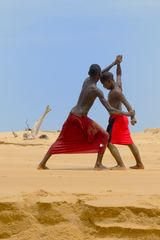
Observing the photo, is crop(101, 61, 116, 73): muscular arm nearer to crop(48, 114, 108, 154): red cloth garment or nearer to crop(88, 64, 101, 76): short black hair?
crop(88, 64, 101, 76): short black hair

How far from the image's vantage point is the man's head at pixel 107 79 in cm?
943

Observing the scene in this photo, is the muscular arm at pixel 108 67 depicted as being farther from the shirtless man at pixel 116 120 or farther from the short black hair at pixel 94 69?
the short black hair at pixel 94 69

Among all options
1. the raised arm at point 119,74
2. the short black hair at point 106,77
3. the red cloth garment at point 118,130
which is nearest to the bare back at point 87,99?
the short black hair at point 106,77

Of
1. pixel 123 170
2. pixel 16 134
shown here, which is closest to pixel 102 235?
pixel 123 170

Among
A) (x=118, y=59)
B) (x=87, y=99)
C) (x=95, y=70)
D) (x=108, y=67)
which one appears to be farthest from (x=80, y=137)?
(x=118, y=59)

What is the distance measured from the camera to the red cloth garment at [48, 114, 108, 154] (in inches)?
355

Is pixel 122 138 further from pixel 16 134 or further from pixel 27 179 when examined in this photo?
pixel 16 134

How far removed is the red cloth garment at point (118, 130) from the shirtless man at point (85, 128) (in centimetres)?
27

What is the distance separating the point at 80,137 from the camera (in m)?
9.12

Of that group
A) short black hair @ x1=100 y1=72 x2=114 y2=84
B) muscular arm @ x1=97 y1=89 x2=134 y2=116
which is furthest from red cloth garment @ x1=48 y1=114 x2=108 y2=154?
short black hair @ x1=100 y1=72 x2=114 y2=84

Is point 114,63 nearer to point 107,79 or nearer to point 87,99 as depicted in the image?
point 107,79

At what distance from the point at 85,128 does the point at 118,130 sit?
60 cm

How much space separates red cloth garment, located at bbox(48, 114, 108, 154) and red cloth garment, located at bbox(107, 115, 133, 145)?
38cm

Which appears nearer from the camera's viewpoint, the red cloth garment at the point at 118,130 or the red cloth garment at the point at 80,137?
the red cloth garment at the point at 80,137
